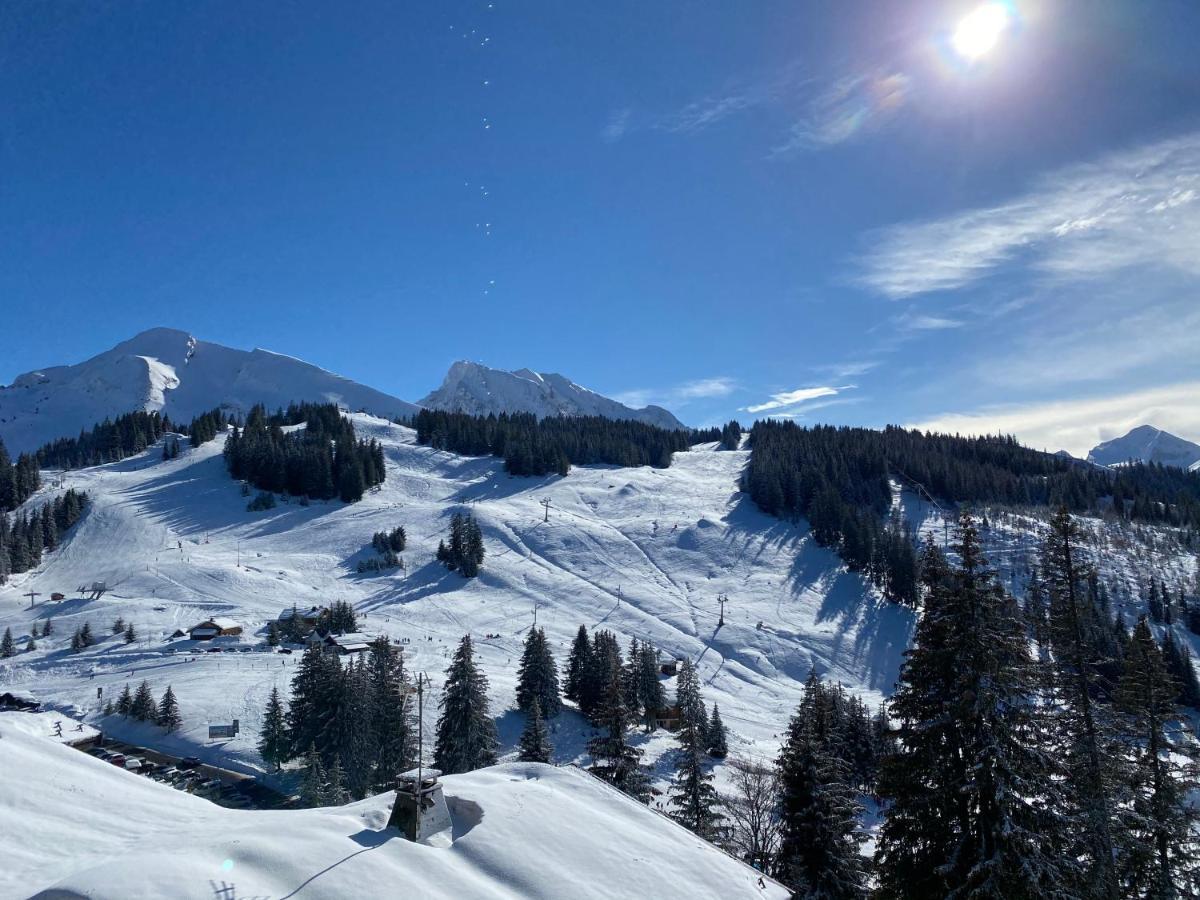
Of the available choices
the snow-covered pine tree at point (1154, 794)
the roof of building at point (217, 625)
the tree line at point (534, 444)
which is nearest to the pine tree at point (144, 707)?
the roof of building at point (217, 625)

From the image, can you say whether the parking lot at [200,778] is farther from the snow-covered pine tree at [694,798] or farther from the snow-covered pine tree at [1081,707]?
the snow-covered pine tree at [1081,707]

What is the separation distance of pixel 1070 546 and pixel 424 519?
107318mm

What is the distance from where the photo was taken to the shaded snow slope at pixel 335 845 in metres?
11.9

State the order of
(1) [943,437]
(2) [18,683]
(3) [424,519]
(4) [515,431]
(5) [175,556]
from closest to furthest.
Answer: (2) [18,683] → (5) [175,556] → (3) [424,519] → (4) [515,431] → (1) [943,437]

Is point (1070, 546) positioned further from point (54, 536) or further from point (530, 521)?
point (54, 536)

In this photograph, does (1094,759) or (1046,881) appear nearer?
(1046,881)

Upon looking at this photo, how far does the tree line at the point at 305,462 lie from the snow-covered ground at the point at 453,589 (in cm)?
454

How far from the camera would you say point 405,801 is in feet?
51.1

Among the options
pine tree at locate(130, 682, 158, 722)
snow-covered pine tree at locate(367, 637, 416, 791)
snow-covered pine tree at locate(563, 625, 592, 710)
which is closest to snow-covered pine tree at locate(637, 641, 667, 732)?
snow-covered pine tree at locate(563, 625, 592, 710)

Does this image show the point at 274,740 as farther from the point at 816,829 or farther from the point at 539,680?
the point at 816,829

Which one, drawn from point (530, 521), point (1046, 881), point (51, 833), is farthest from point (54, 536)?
point (1046, 881)

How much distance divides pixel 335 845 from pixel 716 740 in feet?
138

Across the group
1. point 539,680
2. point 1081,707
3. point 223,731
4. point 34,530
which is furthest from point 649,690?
point 34,530

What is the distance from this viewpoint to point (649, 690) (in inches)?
2196
